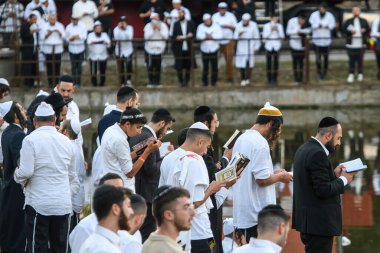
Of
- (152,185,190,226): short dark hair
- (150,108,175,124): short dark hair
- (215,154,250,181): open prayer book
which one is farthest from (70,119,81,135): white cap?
(152,185,190,226): short dark hair

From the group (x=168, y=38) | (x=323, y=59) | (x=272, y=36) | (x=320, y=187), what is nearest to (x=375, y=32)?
(x=323, y=59)

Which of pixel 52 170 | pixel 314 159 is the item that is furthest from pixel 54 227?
pixel 314 159

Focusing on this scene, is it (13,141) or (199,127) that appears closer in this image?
(199,127)

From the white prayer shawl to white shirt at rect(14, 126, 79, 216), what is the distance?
16.7 meters

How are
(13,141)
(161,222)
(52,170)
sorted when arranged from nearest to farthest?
(161,222) → (52,170) → (13,141)

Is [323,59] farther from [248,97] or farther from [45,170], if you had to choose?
[45,170]

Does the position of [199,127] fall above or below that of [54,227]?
above

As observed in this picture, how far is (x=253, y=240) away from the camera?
7.14 meters

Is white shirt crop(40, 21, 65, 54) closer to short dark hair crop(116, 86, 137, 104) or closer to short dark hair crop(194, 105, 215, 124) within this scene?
short dark hair crop(116, 86, 137, 104)

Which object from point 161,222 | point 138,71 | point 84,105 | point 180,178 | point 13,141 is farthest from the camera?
point 138,71

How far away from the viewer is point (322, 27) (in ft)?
88.7

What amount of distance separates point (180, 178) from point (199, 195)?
215mm

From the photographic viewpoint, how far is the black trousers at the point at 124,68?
1034 inches

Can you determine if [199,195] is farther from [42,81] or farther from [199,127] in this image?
[42,81]
